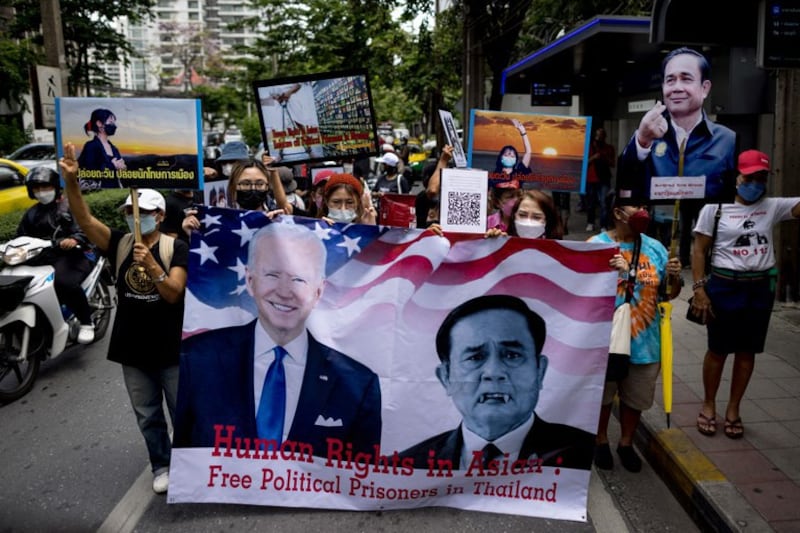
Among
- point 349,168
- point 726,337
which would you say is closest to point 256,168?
point 726,337

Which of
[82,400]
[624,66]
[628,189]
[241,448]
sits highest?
[624,66]

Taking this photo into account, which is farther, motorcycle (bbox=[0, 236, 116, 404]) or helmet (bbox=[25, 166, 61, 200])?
helmet (bbox=[25, 166, 61, 200])

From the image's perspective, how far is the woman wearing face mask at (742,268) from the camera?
4.21 m

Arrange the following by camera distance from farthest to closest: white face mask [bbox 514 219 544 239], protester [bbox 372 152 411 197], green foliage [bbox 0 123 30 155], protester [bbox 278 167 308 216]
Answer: green foliage [bbox 0 123 30 155]
protester [bbox 372 152 411 197]
protester [bbox 278 167 308 216]
white face mask [bbox 514 219 544 239]

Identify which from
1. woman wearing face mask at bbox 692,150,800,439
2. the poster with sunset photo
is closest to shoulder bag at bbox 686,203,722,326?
woman wearing face mask at bbox 692,150,800,439

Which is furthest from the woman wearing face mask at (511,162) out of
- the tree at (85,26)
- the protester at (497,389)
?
the tree at (85,26)

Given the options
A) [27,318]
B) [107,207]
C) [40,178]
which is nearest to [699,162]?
[27,318]

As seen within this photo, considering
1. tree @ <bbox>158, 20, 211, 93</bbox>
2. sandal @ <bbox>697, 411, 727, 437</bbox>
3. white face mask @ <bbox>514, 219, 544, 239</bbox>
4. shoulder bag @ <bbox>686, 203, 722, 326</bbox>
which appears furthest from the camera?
tree @ <bbox>158, 20, 211, 93</bbox>

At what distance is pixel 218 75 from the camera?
5638 cm

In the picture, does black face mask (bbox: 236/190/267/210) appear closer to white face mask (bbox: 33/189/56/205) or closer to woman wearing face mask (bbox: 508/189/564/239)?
woman wearing face mask (bbox: 508/189/564/239)

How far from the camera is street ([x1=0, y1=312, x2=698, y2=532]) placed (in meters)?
3.56

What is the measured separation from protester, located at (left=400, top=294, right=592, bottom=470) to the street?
0.35 meters

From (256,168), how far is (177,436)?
2018 millimetres

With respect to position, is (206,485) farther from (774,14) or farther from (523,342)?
(774,14)
